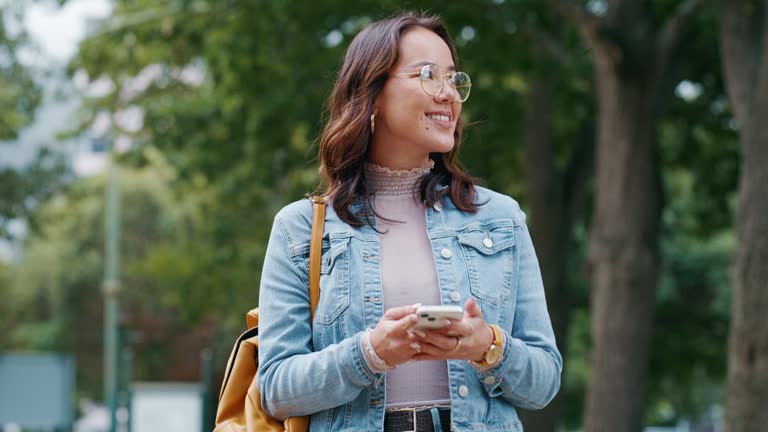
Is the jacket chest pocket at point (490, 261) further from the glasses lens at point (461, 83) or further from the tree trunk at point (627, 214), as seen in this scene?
the tree trunk at point (627, 214)

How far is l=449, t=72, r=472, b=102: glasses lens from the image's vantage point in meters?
3.08

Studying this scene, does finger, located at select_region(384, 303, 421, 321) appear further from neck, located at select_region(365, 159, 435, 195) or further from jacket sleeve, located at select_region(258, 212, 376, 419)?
neck, located at select_region(365, 159, 435, 195)

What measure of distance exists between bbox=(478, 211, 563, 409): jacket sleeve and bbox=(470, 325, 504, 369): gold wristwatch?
23 millimetres

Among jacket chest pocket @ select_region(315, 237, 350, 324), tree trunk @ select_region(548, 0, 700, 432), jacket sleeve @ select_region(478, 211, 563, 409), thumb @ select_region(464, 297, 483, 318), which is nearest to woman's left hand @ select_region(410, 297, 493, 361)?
thumb @ select_region(464, 297, 483, 318)

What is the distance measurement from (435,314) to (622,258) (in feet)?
33.7

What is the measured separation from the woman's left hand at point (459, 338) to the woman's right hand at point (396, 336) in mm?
19

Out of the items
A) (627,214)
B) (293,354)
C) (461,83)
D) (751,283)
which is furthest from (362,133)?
(627,214)

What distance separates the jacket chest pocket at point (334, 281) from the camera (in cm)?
289

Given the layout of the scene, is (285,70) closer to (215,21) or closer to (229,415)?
(215,21)

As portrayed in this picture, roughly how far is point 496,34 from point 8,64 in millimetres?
7153

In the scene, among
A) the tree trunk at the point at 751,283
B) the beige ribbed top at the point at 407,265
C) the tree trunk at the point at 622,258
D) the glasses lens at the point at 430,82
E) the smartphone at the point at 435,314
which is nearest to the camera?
the smartphone at the point at 435,314

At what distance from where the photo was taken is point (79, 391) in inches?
1457

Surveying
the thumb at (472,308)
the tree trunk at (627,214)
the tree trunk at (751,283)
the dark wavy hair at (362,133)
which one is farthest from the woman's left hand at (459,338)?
the tree trunk at (627,214)

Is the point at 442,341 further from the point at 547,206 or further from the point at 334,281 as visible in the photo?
the point at 547,206
